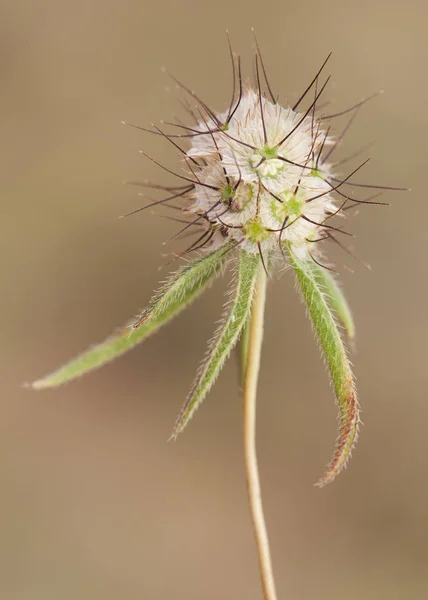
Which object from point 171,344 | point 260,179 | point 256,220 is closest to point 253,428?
point 256,220

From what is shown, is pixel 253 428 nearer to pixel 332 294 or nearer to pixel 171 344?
pixel 332 294

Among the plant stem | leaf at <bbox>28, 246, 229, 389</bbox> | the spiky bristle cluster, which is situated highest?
the spiky bristle cluster

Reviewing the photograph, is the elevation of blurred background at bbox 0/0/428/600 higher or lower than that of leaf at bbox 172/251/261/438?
higher

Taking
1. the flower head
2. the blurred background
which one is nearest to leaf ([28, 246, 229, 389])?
the flower head

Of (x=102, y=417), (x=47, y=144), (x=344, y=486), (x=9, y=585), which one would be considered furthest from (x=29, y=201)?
(x=344, y=486)

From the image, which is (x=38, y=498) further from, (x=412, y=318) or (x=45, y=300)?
(x=412, y=318)

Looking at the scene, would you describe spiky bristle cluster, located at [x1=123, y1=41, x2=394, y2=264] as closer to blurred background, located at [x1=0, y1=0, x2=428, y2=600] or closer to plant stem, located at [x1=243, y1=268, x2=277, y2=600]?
plant stem, located at [x1=243, y1=268, x2=277, y2=600]
